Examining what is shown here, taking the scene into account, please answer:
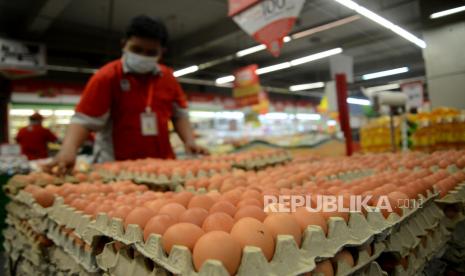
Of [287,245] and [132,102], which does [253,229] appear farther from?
[132,102]

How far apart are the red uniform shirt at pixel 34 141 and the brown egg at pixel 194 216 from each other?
7.46 metres

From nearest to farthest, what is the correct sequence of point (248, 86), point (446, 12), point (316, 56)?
point (446, 12), point (316, 56), point (248, 86)

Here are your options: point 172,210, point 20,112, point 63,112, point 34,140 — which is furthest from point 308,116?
point 172,210

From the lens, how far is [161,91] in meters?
3.54

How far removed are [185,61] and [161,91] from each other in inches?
388

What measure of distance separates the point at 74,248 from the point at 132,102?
7.13 feet

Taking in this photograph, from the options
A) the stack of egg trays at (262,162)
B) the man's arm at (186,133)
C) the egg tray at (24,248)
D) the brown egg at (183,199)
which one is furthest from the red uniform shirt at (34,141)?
the brown egg at (183,199)

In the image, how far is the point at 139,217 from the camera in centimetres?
99

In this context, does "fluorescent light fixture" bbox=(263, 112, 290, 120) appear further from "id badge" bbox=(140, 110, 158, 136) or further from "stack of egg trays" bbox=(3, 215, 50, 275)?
"stack of egg trays" bbox=(3, 215, 50, 275)

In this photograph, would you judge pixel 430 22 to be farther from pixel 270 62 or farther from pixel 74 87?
pixel 270 62

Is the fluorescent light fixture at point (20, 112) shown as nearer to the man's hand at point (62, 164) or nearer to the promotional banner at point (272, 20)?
the man's hand at point (62, 164)

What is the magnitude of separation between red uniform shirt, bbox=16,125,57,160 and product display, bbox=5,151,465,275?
6.47m

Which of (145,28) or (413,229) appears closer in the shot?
(413,229)

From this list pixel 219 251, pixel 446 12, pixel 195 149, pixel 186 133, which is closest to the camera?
pixel 219 251
